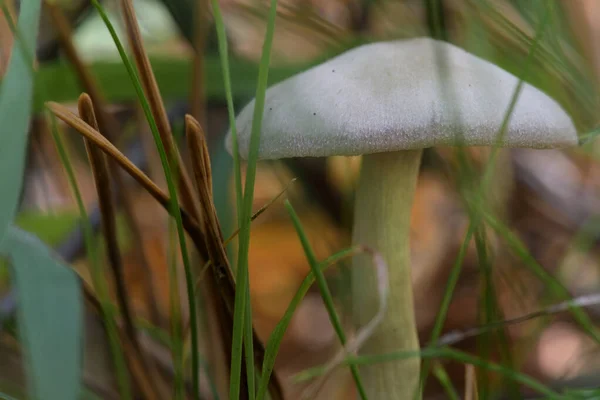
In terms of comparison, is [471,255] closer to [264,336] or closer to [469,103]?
[264,336]

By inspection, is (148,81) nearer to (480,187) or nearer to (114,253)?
(114,253)

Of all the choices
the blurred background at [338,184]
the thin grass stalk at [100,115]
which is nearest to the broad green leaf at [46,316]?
the blurred background at [338,184]

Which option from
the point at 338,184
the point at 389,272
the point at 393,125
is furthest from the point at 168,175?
the point at 338,184

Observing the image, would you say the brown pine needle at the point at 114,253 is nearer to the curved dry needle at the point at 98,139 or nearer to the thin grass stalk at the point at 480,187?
the curved dry needle at the point at 98,139

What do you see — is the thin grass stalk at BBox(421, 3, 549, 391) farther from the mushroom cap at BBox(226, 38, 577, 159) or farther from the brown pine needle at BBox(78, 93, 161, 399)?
the brown pine needle at BBox(78, 93, 161, 399)

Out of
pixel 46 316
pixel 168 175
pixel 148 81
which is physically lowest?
pixel 46 316

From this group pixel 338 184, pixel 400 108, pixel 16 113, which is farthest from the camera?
pixel 338 184

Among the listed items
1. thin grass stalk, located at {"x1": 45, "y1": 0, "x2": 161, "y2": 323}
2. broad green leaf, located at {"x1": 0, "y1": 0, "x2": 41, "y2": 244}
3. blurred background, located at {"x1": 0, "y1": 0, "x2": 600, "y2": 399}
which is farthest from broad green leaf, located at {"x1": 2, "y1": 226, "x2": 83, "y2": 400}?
thin grass stalk, located at {"x1": 45, "y1": 0, "x2": 161, "y2": 323}
